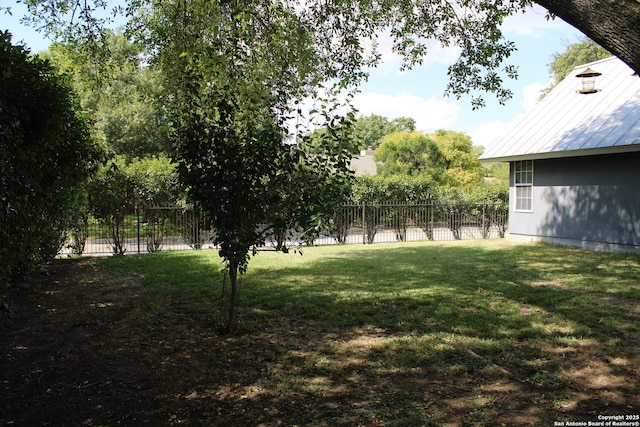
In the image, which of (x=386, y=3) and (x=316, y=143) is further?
(x=386, y=3)

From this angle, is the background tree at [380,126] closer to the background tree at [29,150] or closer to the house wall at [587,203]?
the house wall at [587,203]

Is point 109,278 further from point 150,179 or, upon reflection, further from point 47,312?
point 150,179

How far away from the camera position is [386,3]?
977cm

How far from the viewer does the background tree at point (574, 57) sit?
31.8 meters

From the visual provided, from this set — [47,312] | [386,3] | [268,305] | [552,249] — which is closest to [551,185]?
[552,249]

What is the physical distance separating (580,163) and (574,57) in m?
25.8

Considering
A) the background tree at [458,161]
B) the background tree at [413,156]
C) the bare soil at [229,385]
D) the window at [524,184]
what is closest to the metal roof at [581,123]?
the window at [524,184]

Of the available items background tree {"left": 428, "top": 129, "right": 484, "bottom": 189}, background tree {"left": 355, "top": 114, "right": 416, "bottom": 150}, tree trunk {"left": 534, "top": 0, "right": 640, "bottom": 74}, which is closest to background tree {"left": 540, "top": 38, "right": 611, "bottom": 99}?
background tree {"left": 428, "top": 129, "right": 484, "bottom": 189}

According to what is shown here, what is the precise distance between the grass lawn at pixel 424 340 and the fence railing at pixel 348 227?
140 inches

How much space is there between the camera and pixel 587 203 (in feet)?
44.2

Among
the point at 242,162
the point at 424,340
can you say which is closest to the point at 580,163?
the point at 424,340

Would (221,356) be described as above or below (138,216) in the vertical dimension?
below

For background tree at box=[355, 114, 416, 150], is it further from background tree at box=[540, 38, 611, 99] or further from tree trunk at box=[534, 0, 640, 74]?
tree trunk at box=[534, 0, 640, 74]

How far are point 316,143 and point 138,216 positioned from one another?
1002 cm
